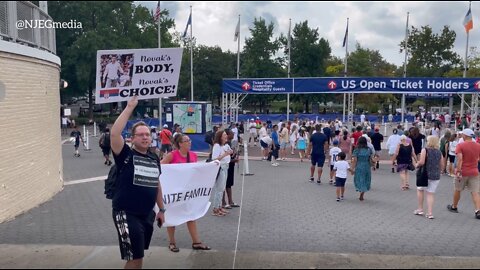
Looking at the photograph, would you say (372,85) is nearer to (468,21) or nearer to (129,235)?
(468,21)

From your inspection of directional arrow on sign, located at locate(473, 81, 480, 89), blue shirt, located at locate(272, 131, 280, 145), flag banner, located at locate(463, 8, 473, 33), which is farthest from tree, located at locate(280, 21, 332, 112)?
blue shirt, located at locate(272, 131, 280, 145)

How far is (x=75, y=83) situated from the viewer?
47531 mm

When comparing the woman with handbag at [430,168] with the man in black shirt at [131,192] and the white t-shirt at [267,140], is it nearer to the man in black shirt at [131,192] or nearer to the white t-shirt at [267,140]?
the man in black shirt at [131,192]

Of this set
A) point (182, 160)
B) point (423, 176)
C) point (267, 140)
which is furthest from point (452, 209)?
point (267, 140)

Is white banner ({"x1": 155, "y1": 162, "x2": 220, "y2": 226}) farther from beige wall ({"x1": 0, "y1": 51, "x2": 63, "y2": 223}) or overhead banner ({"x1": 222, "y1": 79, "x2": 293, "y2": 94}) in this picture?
overhead banner ({"x1": 222, "y1": 79, "x2": 293, "y2": 94})

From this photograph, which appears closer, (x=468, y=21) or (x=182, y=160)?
(x=182, y=160)

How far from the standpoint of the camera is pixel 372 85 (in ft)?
75.2

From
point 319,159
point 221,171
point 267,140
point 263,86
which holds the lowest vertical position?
point 319,159

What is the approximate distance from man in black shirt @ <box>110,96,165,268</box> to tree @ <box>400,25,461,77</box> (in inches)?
2206

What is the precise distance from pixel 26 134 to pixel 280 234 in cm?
570

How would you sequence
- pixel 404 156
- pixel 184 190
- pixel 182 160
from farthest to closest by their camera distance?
pixel 404 156 < pixel 182 160 < pixel 184 190

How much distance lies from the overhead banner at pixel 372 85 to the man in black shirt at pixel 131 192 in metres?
19.9

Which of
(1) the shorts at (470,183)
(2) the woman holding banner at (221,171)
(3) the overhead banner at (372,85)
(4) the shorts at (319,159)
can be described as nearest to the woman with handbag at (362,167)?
(1) the shorts at (470,183)

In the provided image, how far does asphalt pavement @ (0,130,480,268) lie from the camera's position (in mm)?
5957
